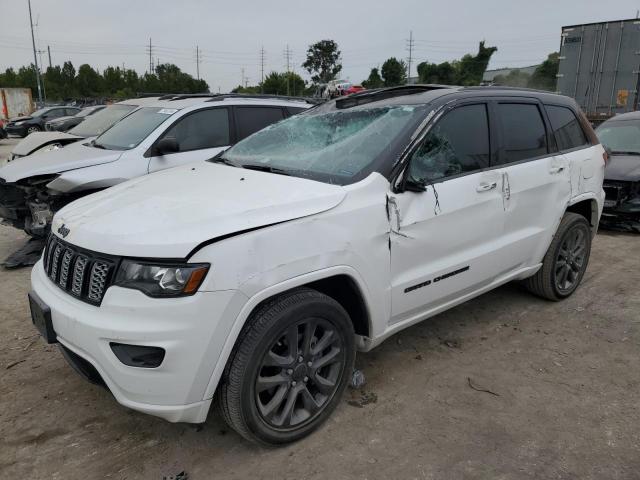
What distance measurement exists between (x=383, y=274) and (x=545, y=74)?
162ft

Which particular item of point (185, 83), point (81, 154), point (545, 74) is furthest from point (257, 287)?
point (185, 83)

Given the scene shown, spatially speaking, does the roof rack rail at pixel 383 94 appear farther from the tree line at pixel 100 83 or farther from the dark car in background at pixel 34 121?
the tree line at pixel 100 83

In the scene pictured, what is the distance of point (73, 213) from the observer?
2.74 m

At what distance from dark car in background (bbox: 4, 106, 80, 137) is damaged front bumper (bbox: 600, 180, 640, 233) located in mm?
23114

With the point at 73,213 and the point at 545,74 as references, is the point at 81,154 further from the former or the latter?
the point at 545,74

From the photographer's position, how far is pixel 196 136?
609 cm

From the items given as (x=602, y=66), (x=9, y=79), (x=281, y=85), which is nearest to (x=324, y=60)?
(x=281, y=85)

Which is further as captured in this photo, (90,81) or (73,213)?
(90,81)

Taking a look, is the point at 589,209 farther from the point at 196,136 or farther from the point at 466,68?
the point at 466,68

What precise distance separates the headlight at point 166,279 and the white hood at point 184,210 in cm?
6

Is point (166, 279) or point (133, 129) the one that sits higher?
point (133, 129)

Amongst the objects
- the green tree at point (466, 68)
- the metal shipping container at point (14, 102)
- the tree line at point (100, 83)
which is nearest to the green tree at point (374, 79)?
the green tree at point (466, 68)

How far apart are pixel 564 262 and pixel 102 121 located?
24.3ft

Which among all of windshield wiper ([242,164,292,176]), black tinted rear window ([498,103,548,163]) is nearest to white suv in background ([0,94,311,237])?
windshield wiper ([242,164,292,176])
